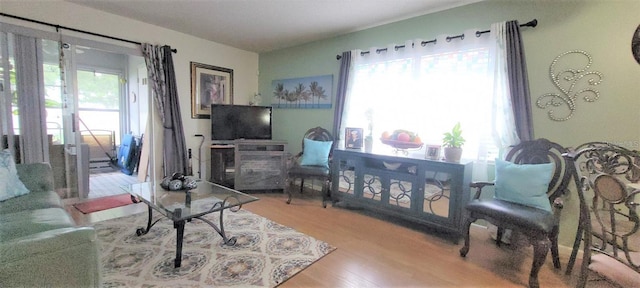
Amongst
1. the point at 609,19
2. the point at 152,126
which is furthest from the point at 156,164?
the point at 609,19

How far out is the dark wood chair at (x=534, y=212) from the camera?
173 cm

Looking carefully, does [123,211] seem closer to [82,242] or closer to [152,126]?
[152,126]

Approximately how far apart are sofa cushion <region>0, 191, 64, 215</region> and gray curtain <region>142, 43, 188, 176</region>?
1.63m

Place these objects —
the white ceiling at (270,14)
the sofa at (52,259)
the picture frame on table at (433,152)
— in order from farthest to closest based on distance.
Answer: the white ceiling at (270,14) → the picture frame on table at (433,152) → the sofa at (52,259)

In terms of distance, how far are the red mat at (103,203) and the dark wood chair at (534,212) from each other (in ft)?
12.0

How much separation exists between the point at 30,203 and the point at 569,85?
4.24 m

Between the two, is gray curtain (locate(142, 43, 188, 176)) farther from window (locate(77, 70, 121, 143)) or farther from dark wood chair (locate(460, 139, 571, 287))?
dark wood chair (locate(460, 139, 571, 287))

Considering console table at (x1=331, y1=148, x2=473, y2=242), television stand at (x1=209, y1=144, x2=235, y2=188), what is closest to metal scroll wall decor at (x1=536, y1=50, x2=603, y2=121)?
console table at (x1=331, y1=148, x2=473, y2=242)

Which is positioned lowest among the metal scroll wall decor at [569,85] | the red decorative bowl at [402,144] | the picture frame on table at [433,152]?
the picture frame on table at [433,152]

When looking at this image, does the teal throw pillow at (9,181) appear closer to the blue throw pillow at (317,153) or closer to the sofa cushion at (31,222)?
the sofa cushion at (31,222)

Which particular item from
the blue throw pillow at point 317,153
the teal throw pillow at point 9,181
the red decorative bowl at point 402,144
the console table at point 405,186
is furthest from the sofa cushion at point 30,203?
the red decorative bowl at point 402,144

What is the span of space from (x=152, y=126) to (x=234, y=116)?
1.11m

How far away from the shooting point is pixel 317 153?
3.50 meters

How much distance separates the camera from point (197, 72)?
13.2 ft
